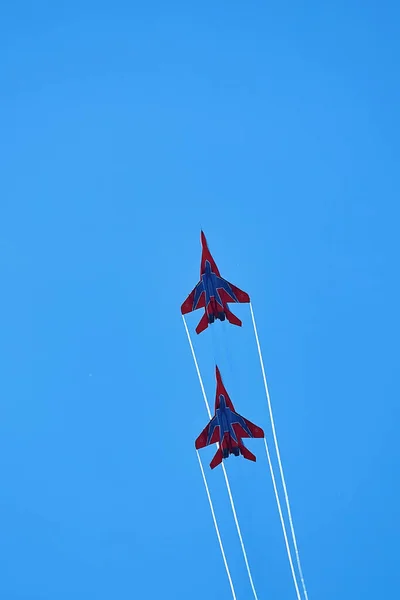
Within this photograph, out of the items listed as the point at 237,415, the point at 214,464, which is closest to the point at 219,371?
the point at 237,415

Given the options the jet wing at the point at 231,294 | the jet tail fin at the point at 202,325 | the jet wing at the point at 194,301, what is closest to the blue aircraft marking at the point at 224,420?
the jet tail fin at the point at 202,325

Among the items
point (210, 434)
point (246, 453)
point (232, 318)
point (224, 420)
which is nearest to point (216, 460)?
point (246, 453)

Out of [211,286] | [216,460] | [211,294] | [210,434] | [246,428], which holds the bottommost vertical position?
[216,460]

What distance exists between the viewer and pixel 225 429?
132 feet

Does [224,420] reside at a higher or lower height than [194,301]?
lower

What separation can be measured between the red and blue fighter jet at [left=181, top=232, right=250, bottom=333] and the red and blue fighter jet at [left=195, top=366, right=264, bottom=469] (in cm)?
246

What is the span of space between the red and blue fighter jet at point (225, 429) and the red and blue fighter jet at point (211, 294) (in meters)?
2.46

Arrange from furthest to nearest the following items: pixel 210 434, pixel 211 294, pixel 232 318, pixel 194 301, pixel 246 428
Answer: pixel 232 318 → pixel 246 428 → pixel 194 301 → pixel 210 434 → pixel 211 294

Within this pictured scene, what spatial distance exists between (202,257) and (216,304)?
2.26 meters

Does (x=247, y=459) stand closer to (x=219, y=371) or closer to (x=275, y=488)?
(x=275, y=488)

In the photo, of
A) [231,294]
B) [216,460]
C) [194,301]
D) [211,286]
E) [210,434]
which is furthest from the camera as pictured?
[216,460]

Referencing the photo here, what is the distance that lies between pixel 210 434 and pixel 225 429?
2.34 ft

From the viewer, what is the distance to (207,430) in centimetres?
4028

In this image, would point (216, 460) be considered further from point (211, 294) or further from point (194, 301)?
point (211, 294)
